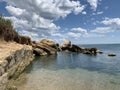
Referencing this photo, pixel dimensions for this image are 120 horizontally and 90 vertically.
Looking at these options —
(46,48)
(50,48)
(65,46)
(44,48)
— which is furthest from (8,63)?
(65,46)

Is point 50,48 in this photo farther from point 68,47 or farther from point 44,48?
point 68,47

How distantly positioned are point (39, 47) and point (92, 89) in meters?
38.7

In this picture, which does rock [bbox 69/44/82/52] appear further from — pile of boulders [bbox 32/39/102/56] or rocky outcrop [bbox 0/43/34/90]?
rocky outcrop [bbox 0/43/34/90]

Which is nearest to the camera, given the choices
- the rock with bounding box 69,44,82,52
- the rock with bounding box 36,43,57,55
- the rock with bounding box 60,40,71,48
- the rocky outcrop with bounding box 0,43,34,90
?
the rocky outcrop with bounding box 0,43,34,90

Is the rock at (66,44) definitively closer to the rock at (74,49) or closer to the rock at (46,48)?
the rock at (74,49)

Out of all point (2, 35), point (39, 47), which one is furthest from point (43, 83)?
point (39, 47)

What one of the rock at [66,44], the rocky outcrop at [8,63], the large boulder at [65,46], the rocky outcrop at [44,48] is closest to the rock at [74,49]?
the large boulder at [65,46]

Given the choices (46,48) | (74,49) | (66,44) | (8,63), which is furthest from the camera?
(66,44)

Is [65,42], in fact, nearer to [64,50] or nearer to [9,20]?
[64,50]

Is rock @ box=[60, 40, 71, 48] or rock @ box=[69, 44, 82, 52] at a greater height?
rock @ box=[60, 40, 71, 48]

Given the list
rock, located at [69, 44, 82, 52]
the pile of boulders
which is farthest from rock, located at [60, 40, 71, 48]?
rock, located at [69, 44, 82, 52]

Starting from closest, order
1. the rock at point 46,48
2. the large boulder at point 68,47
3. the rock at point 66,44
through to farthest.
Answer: the rock at point 46,48 < the large boulder at point 68,47 < the rock at point 66,44

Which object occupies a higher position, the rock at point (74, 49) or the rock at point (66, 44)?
the rock at point (66, 44)

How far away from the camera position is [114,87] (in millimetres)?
16406
